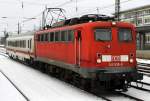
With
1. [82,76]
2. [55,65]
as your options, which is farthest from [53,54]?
[82,76]

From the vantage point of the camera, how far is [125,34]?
1346 cm

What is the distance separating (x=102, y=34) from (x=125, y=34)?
3.37ft

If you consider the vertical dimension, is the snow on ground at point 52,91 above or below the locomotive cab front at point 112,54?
below

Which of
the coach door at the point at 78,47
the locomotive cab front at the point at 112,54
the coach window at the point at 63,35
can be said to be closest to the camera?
the locomotive cab front at the point at 112,54

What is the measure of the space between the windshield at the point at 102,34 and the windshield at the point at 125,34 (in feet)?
1.66

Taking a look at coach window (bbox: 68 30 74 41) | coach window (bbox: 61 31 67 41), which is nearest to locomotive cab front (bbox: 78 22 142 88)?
coach window (bbox: 68 30 74 41)

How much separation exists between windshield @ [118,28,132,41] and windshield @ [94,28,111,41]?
51 centimetres

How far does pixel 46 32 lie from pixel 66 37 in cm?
449

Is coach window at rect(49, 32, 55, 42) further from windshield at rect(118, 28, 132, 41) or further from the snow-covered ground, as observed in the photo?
windshield at rect(118, 28, 132, 41)

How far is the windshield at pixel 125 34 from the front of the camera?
13.3 metres

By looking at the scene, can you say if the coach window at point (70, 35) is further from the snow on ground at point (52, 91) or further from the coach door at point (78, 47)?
the snow on ground at point (52, 91)

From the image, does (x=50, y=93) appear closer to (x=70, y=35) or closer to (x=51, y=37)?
(x=70, y=35)

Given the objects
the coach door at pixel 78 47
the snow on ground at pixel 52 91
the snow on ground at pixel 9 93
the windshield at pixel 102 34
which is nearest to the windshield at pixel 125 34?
the windshield at pixel 102 34

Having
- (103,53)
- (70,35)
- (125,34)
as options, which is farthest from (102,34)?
(70,35)
